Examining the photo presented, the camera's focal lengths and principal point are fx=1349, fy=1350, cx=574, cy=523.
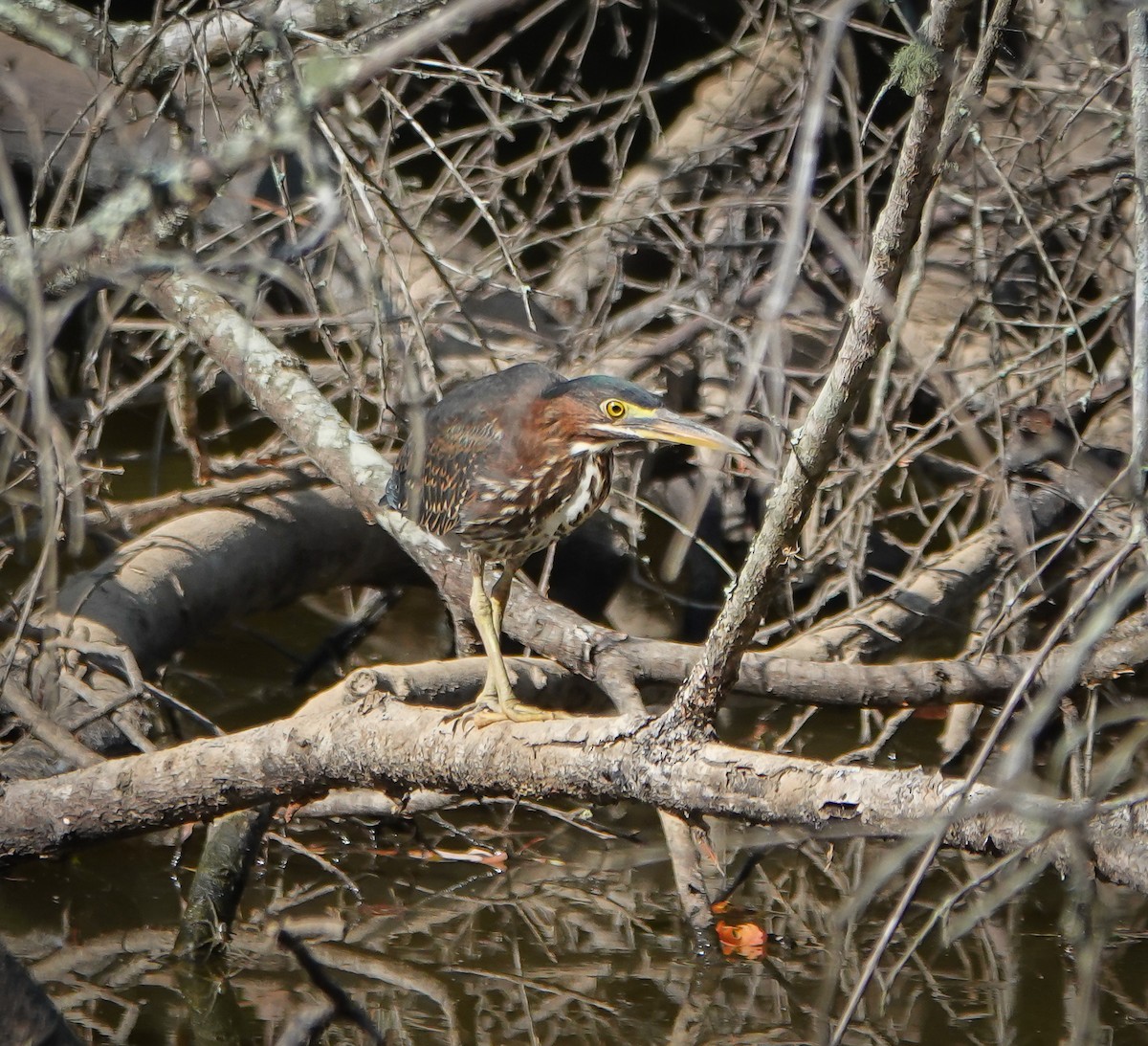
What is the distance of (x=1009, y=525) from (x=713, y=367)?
2.25 metres

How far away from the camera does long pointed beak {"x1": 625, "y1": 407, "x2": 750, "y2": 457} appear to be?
3.18 meters

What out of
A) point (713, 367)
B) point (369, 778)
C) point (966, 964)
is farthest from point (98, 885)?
point (713, 367)

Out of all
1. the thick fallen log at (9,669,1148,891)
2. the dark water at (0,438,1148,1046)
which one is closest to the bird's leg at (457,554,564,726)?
the thick fallen log at (9,669,1148,891)

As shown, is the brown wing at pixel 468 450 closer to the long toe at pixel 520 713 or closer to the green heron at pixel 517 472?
the green heron at pixel 517 472

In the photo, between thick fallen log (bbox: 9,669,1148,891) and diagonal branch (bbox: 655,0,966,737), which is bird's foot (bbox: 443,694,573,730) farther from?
diagonal branch (bbox: 655,0,966,737)

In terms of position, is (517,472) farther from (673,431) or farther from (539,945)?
(539,945)

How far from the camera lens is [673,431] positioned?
11.0ft

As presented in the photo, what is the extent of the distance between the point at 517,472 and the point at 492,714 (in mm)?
795

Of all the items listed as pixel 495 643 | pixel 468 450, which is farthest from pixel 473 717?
pixel 468 450

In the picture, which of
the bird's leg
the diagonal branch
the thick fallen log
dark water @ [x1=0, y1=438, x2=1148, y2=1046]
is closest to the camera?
the diagonal branch

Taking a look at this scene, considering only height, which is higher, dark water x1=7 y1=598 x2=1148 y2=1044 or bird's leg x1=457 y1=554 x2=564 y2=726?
bird's leg x1=457 y1=554 x2=564 y2=726

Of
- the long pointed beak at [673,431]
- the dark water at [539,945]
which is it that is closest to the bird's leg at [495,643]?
the dark water at [539,945]

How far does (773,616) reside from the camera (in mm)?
6438

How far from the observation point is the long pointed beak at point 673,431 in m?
3.18
